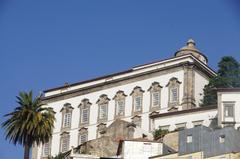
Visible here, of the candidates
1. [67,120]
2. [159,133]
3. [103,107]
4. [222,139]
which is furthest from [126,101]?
[222,139]

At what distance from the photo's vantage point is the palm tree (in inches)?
2373

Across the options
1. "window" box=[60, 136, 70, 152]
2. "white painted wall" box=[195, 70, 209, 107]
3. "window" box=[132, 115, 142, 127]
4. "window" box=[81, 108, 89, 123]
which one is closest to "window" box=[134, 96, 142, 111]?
"window" box=[132, 115, 142, 127]

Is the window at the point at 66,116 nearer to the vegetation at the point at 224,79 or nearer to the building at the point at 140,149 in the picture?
the vegetation at the point at 224,79

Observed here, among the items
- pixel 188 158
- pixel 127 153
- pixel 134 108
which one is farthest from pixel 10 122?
pixel 134 108

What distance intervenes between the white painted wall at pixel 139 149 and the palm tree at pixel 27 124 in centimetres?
641

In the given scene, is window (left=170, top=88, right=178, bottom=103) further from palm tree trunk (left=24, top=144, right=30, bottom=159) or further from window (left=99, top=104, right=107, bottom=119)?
palm tree trunk (left=24, top=144, right=30, bottom=159)

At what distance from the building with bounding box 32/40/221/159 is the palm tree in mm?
16017

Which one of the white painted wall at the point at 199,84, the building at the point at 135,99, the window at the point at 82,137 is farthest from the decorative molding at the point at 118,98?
the white painted wall at the point at 199,84

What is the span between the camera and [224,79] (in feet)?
264

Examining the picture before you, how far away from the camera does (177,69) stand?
81.4m

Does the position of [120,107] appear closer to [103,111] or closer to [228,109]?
[103,111]

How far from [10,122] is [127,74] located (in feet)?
85.9

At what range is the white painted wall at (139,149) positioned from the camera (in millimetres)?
62438

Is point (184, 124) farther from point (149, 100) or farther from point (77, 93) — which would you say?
point (77, 93)
